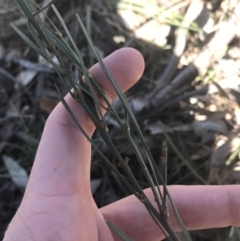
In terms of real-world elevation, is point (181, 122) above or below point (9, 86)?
below

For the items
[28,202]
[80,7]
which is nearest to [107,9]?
[80,7]

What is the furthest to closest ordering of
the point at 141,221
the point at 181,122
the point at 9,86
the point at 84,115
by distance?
1. the point at 9,86
2. the point at 181,122
3. the point at 141,221
4. the point at 84,115

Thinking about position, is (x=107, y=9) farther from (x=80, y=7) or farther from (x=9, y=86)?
(x=9, y=86)

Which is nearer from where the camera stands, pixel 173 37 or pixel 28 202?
pixel 28 202

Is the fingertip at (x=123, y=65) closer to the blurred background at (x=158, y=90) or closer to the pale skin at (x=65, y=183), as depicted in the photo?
the pale skin at (x=65, y=183)

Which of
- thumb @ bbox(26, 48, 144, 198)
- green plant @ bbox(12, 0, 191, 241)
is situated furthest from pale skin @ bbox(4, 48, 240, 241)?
green plant @ bbox(12, 0, 191, 241)

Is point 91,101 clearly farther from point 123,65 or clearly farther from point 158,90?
point 158,90

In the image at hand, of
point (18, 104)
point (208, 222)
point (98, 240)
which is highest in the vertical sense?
point (18, 104)
